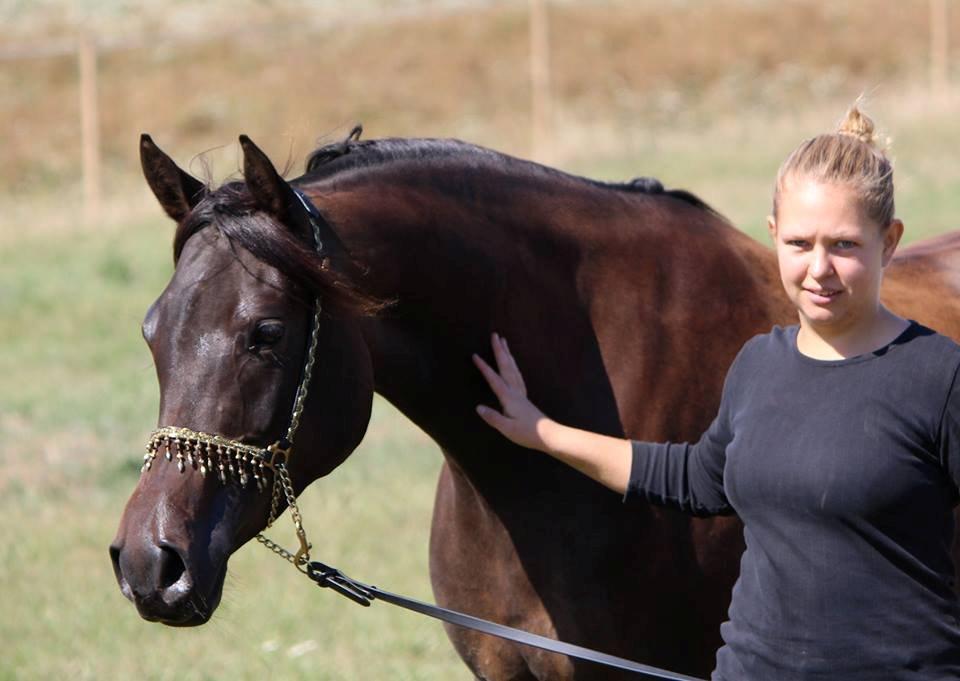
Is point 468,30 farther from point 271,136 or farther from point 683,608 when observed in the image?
point 683,608

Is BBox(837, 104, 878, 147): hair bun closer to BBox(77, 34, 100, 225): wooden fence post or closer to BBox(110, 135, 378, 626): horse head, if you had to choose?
BBox(110, 135, 378, 626): horse head

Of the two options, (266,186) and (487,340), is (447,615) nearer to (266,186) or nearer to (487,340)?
(487,340)

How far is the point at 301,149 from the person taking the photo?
10.6ft

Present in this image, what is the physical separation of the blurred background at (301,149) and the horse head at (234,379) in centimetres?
43

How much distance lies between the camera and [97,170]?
15.3 m

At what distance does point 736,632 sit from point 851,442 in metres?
0.43

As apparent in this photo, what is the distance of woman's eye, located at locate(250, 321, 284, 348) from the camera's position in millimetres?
2635

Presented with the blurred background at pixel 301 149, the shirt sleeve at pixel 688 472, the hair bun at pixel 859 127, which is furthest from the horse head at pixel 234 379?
the hair bun at pixel 859 127

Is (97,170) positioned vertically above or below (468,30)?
below

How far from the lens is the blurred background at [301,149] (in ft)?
18.7

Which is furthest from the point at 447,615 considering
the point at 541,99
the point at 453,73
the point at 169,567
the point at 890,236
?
the point at 453,73

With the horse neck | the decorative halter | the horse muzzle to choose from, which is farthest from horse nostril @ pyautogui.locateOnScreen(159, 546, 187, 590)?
the horse neck

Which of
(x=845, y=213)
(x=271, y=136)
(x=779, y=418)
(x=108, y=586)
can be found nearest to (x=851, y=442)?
(x=779, y=418)

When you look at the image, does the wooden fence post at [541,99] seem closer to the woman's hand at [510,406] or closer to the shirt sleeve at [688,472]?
the woman's hand at [510,406]
